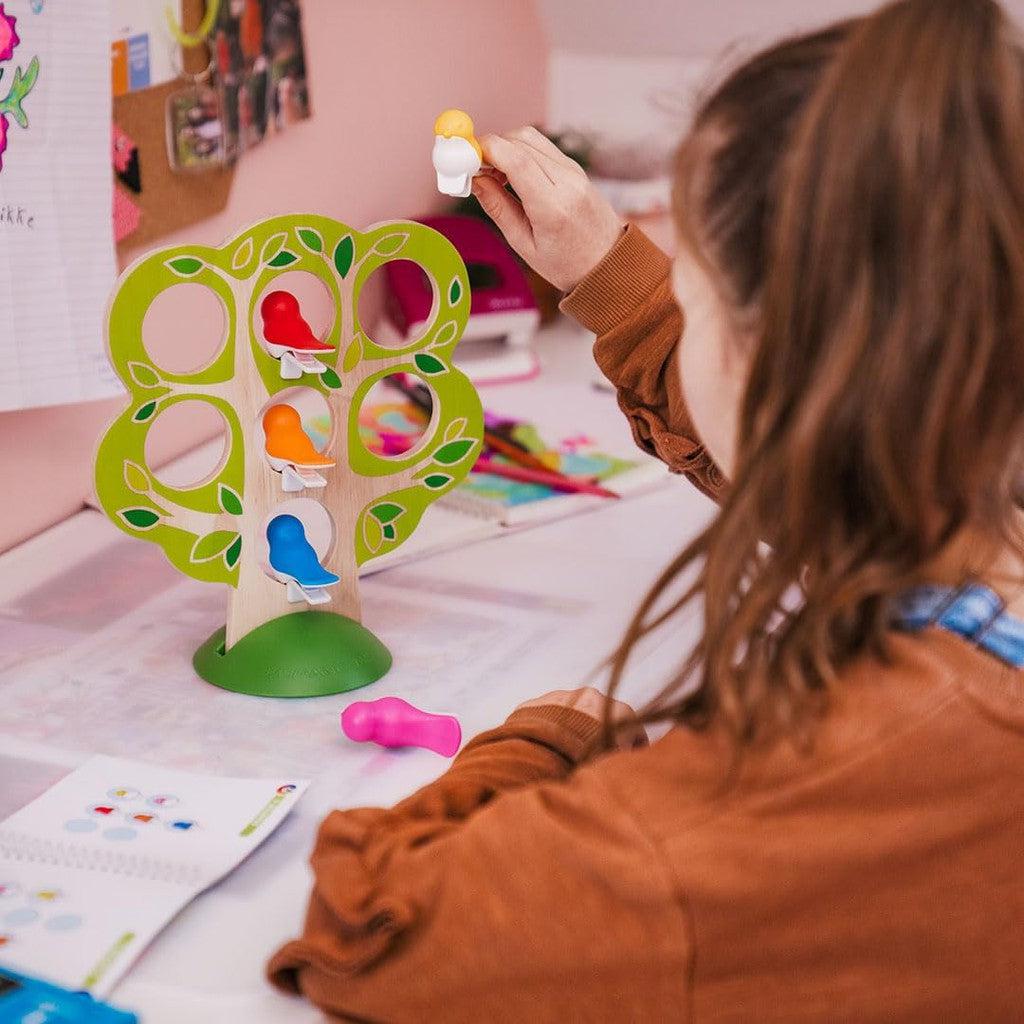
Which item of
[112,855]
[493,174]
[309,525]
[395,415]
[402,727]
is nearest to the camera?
[112,855]

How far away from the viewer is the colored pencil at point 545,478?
117 cm

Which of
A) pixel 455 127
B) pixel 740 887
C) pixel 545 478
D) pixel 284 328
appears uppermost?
pixel 455 127

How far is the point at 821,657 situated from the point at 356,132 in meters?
1.04

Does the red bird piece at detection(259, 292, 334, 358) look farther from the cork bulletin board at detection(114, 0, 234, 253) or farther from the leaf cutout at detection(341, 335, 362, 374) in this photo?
the cork bulletin board at detection(114, 0, 234, 253)

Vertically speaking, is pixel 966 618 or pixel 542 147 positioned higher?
pixel 542 147

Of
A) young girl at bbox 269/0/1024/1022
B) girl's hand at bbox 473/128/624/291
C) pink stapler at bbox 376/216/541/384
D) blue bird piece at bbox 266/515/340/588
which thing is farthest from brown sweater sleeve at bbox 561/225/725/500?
pink stapler at bbox 376/216/541/384

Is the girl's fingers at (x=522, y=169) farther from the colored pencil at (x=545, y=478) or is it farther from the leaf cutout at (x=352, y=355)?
the colored pencil at (x=545, y=478)

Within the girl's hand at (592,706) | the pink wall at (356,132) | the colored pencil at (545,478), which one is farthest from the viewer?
the colored pencil at (545,478)

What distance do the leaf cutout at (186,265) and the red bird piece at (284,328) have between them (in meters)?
0.05

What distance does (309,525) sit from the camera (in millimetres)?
1024

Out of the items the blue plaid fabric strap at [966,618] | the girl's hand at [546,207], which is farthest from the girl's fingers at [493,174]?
the blue plaid fabric strap at [966,618]

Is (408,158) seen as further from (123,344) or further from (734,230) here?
(734,230)

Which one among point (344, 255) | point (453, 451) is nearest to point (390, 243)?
point (344, 255)

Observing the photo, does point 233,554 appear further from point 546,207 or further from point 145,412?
point 546,207
